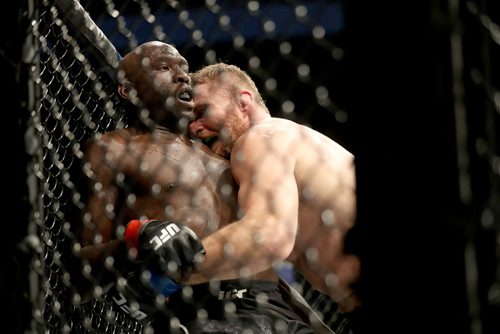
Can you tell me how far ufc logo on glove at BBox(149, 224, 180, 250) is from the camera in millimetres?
1361

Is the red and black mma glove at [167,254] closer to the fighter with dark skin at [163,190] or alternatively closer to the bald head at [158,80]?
the fighter with dark skin at [163,190]

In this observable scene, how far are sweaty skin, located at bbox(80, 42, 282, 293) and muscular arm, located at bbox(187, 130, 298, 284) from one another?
0.34 m

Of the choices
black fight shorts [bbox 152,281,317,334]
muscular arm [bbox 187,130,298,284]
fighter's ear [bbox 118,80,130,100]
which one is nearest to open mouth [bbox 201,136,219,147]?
fighter's ear [bbox 118,80,130,100]

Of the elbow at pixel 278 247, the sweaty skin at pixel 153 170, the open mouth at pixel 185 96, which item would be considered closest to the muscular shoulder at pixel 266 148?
the elbow at pixel 278 247

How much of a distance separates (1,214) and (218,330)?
2.27 feet

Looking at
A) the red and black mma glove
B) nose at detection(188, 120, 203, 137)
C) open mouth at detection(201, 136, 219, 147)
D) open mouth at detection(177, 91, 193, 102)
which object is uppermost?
the red and black mma glove

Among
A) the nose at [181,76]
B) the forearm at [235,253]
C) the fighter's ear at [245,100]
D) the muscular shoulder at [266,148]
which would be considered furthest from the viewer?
the nose at [181,76]

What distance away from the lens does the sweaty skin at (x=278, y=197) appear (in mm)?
1352

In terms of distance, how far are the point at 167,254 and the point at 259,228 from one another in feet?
0.51

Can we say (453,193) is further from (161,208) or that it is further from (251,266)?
(161,208)

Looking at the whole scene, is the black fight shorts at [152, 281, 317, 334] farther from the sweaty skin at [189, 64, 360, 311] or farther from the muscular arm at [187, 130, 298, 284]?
the muscular arm at [187, 130, 298, 284]

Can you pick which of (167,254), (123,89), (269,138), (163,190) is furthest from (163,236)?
(123,89)

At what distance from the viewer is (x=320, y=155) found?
1.65 metres

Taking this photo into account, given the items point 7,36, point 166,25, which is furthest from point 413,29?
point 166,25
